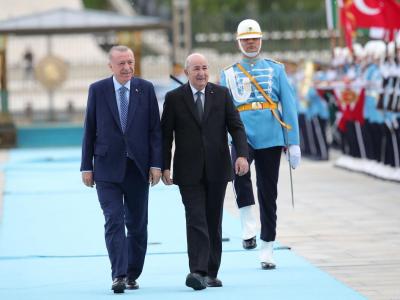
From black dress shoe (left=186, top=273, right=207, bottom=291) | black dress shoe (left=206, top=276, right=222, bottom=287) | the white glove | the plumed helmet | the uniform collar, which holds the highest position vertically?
the plumed helmet

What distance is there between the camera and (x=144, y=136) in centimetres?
998

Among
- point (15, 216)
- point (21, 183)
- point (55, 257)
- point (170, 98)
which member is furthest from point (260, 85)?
point (21, 183)

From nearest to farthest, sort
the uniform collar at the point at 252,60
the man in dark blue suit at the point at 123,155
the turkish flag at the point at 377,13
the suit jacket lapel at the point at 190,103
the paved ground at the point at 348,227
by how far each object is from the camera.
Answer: the man in dark blue suit at the point at 123,155 → the suit jacket lapel at the point at 190,103 → the paved ground at the point at 348,227 → the uniform collar at the point at 252,60 → the turkish flag at the point at 377,13

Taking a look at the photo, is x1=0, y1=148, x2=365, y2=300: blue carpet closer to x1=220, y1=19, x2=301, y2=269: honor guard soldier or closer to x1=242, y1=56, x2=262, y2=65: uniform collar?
x1=220, y1=19, x2=301, y2=269: honor guard soldier

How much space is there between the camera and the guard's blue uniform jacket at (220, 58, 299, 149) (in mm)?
11188

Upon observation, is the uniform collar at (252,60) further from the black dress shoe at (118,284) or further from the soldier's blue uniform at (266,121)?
the black dress shoe at (118,284)

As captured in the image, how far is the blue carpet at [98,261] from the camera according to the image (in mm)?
9867

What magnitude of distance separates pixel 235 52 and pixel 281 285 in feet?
127

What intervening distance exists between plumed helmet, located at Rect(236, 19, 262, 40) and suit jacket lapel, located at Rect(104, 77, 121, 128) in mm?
1531

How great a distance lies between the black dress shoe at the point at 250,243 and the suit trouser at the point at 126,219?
7.06 ft

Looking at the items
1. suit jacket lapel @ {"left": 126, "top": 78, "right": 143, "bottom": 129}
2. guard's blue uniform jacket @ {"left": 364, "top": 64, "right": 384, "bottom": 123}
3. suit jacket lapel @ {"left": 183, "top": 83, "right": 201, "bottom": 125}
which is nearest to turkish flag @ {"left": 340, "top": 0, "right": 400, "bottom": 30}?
guard's blue uniform jacket @ {"left": 364, "top": 64, "right": 384, "bottom": 123}

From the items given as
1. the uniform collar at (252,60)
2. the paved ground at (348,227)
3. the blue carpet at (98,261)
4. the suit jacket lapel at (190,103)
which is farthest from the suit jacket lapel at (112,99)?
the paved ground at (348,227)

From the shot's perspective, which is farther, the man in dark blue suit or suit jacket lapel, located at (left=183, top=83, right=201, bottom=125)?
suit jacket lapel, located at (left=183, top=83, right=201, bottom=125)

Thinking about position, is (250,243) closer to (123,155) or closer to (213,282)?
(213,282)
